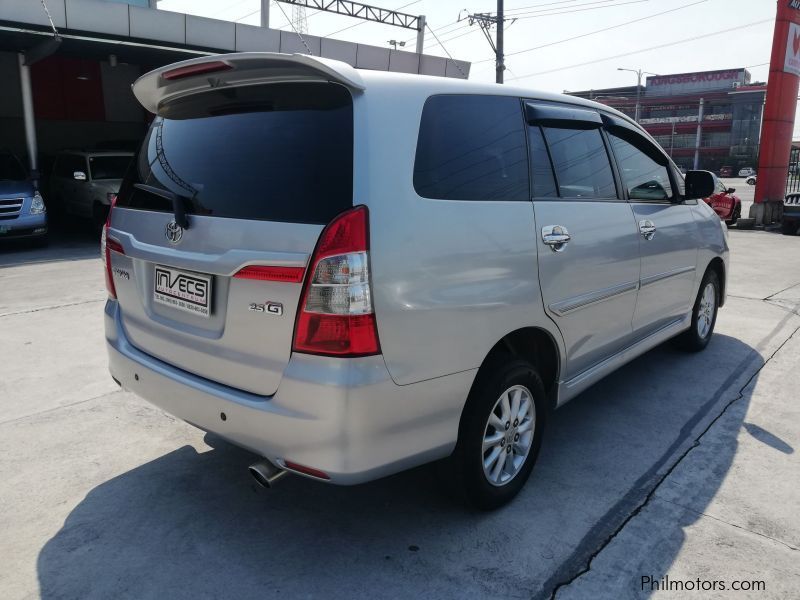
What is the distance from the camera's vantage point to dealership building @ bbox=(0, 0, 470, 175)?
41.9 ft

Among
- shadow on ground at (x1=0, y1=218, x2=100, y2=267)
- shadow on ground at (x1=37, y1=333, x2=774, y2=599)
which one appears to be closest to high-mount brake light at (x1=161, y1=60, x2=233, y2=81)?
shadow on ground at (x1=37, y1=333, x2=774, y2=599)

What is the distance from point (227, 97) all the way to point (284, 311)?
3.43ft

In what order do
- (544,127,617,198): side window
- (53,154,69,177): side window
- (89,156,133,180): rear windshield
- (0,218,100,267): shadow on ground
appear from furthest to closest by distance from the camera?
(53,154,69,177): side window
(89,156,133,180): rear windshield
(0,218,100,267): shadow on ground
(544,127,617,198): side window

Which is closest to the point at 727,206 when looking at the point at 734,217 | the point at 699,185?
the point at 734,217

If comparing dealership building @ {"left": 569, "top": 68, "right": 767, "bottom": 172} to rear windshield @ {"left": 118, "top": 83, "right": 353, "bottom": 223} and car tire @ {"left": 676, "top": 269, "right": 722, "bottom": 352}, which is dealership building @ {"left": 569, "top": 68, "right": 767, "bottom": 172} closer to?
car tire @ {"left": 676, "top": 269, "right": 722, "bottom": 352}

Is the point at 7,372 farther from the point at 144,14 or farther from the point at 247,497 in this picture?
the point at 144,14

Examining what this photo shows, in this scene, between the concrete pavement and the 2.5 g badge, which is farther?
the concrete pavement

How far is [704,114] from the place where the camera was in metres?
81.2

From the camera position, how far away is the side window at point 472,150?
8.07 ft

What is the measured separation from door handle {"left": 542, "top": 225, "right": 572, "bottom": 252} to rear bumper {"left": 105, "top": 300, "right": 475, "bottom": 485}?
30.8 inches

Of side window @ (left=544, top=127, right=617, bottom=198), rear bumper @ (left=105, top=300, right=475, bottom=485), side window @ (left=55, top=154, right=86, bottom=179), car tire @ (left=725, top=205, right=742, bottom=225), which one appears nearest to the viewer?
rear bumper @ (left=105, top=300, right=475, bottom=485)

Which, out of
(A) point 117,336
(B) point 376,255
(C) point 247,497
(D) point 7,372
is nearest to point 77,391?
(D) point 7,372

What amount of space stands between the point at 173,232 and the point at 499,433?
5.28 ft

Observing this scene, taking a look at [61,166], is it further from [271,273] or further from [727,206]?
[727,206]
